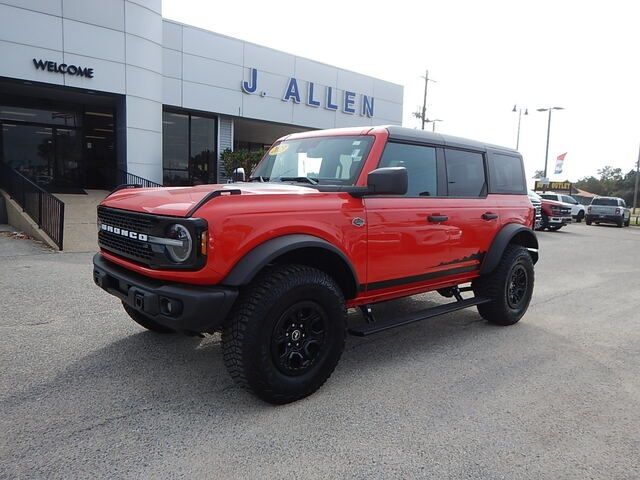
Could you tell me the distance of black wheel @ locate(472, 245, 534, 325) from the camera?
16.8ft

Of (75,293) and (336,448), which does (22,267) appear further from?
(336,448)

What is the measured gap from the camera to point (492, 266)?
16.4 ft

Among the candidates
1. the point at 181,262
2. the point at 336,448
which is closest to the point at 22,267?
the point at 181,262

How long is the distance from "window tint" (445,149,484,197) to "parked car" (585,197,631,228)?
26.3m

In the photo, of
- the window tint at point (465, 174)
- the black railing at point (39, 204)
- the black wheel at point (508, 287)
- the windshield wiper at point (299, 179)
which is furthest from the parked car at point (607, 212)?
the windshield wiper at point (299, 179)

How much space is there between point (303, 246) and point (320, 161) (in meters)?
1.20

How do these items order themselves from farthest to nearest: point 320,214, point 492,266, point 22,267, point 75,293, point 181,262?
point 22,267 < point 75,293 < point 492,266 < point 320,214 < point 181,262

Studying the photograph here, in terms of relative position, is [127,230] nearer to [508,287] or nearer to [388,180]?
[388,180]

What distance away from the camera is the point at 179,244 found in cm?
294

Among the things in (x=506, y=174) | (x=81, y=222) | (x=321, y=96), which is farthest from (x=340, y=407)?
(x=321, y=96)

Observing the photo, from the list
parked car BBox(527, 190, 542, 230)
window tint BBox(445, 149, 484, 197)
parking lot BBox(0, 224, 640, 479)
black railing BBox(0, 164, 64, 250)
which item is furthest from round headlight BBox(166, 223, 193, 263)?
parked car BBox(527, 190, 542, 230)

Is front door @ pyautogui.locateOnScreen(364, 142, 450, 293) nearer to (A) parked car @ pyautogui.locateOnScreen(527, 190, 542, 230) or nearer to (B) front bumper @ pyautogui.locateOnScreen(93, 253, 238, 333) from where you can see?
(B) front bumper @ pyautogui.locateOnScreen(93, 253, 238, 333)

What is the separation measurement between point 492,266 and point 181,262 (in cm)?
341

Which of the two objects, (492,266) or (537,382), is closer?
(537,382)
